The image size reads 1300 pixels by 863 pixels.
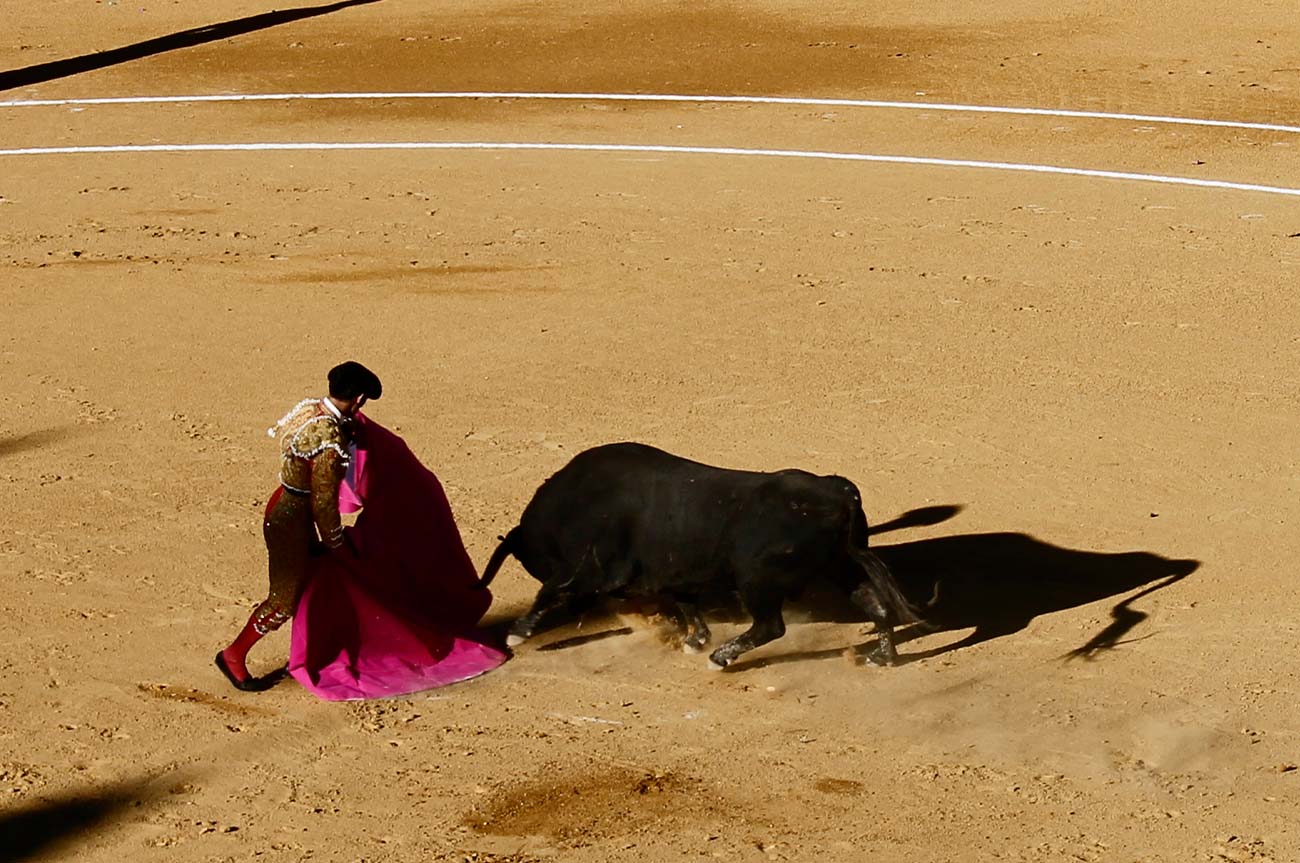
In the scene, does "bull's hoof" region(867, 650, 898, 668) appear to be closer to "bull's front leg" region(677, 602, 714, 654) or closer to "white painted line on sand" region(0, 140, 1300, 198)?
"bull's front leg" region(677, 602, 714, 654)

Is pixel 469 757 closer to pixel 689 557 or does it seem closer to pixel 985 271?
pixel 689 557

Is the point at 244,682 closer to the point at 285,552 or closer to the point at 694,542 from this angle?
the point at 285,552

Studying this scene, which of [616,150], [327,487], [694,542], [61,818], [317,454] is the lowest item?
[61,818]

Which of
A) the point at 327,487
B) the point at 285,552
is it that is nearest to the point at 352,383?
the point at 327,487

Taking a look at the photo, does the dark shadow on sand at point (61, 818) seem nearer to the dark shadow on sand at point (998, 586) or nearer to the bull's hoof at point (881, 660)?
the dark shadow on sand at point (998, 586)

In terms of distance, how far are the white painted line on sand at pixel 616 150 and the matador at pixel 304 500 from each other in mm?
9384

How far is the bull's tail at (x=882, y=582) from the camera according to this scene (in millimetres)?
6875

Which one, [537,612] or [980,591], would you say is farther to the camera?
[980,591]

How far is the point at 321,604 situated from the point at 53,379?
4.33m

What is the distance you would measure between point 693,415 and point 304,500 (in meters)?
3.42

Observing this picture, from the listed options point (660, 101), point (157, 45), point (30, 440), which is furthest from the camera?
point (157, 45)

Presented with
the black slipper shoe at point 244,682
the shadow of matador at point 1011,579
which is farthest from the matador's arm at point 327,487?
the shadow of matador at point 1011,579

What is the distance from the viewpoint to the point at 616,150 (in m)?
15.9

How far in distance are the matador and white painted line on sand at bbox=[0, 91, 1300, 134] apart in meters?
11.6
